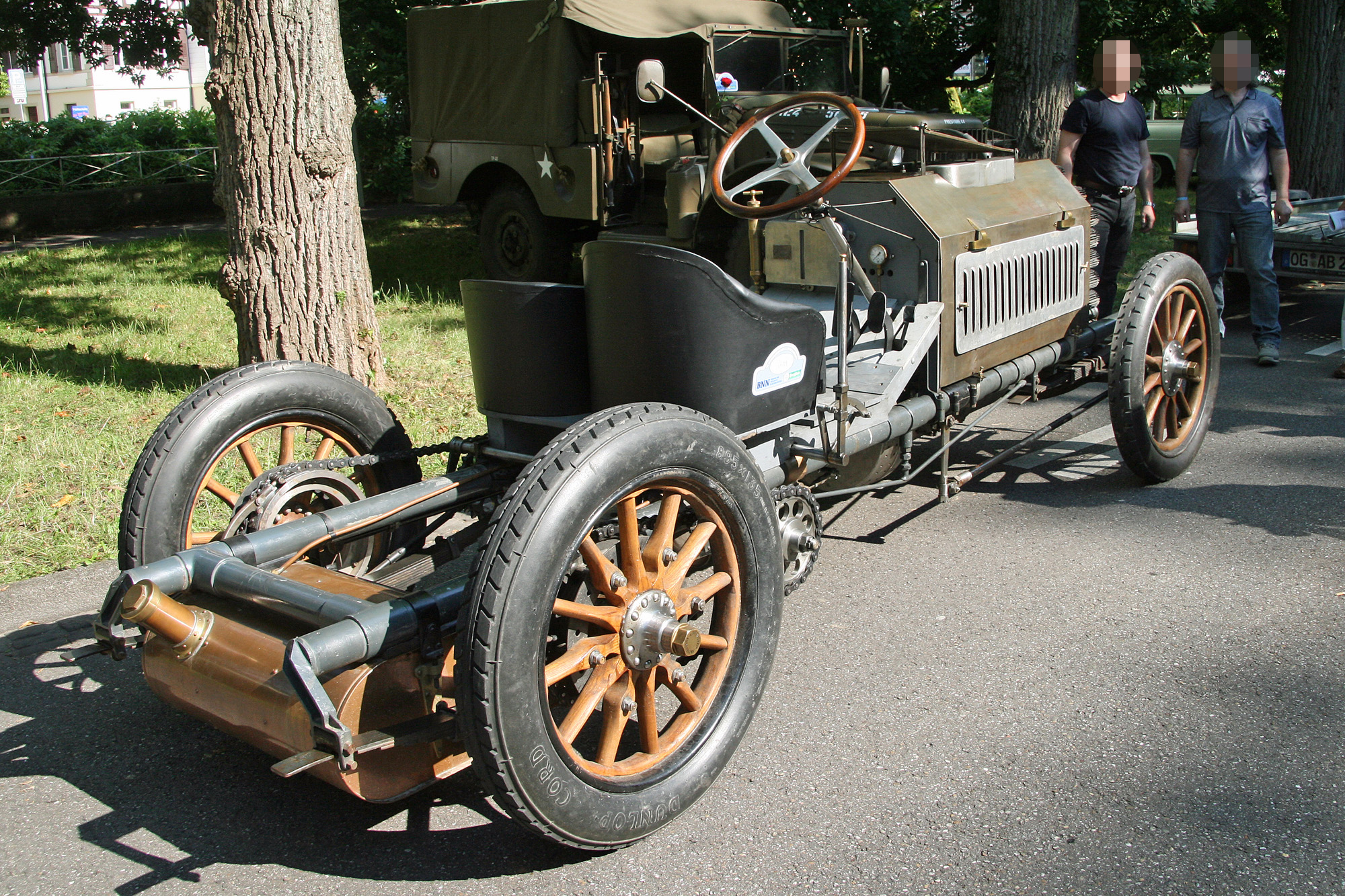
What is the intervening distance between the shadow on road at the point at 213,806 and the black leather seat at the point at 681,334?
120cm

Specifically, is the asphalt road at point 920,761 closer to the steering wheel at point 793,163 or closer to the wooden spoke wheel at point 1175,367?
the wooden spoke wheel at point 1175,367

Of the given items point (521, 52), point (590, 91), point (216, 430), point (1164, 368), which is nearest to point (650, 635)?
point (216, 430)

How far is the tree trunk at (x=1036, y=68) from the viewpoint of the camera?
926 cm

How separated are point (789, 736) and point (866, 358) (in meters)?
1.58

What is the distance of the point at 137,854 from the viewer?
2523 mm

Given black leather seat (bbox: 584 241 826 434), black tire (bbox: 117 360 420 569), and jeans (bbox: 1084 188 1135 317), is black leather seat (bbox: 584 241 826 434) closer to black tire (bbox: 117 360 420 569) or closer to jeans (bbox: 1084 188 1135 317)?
black tire (bbox: 117 360 420 569)

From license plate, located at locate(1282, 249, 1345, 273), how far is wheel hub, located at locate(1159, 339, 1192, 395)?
3.61 m

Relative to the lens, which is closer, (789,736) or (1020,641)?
(789,736)

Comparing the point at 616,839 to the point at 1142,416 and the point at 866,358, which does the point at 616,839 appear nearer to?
the point at 866,358

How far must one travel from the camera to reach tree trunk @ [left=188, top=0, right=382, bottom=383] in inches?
212

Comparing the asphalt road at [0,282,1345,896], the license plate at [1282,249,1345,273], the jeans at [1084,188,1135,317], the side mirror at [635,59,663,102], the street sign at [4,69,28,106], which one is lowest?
the asphalt road at [0,282,1345,896]

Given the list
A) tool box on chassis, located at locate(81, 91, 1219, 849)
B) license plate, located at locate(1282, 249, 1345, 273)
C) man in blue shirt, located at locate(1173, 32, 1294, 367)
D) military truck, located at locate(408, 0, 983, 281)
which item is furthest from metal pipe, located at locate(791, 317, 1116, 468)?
military truck, located at locate(408, 0, 983, 281)

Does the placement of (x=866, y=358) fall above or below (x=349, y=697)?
above

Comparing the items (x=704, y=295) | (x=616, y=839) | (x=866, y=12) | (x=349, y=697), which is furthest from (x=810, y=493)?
(x=866, y=12)
